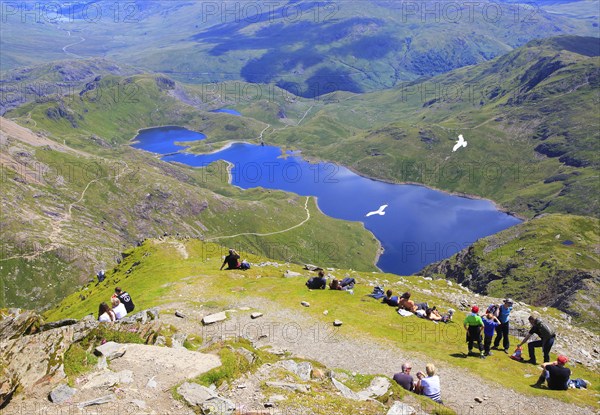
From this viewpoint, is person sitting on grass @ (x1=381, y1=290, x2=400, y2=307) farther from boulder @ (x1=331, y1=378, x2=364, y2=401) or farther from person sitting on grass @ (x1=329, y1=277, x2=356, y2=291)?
boulder @ (x1=331, y1=378, x2=364, y2=401)

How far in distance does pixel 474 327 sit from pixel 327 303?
16121 millimetres

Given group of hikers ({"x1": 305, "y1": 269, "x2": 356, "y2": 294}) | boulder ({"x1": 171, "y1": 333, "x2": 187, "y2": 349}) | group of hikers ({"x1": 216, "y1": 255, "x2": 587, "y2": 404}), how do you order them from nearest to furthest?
1. group of hikers ({"x1": 216, "y1": 255, "x2": 587, "y2": 404})
2. boulder ({"x1": 171, "y1": 333, "x2": 187, "y2": 349})
3. group of hikers ({"x1": 305, "y1": 269, "x2": 356, "y2": 294})

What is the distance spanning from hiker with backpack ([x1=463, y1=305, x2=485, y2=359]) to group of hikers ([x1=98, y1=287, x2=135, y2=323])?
2955cm

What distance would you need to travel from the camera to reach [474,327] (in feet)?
109

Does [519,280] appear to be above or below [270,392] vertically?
below

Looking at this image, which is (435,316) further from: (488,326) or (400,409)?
(400,409)

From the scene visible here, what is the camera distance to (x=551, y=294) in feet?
585

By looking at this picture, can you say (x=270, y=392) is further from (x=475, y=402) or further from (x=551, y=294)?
(x=551, y=294)

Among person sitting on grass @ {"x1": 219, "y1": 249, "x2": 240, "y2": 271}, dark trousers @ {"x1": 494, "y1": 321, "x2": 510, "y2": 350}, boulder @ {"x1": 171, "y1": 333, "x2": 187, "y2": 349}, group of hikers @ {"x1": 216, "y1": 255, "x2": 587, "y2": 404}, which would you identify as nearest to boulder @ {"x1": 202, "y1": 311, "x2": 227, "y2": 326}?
boulder @ {"x1": 171, "y1": 333, "x2": 187, "y2": 349}

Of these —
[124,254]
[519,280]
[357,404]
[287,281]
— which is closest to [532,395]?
[357,404]

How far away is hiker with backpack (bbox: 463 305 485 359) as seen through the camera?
1286 inches

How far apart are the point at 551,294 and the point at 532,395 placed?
176698 millimetres

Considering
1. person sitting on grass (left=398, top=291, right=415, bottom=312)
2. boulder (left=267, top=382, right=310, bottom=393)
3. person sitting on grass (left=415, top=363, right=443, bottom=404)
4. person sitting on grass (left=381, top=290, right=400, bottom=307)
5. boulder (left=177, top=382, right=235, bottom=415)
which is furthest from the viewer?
person sitting on grass (left=381, top=290, right=400, bottom=307)

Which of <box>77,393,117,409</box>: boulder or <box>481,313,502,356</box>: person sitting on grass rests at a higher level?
<box>77,393,117,409</box>: boulder
